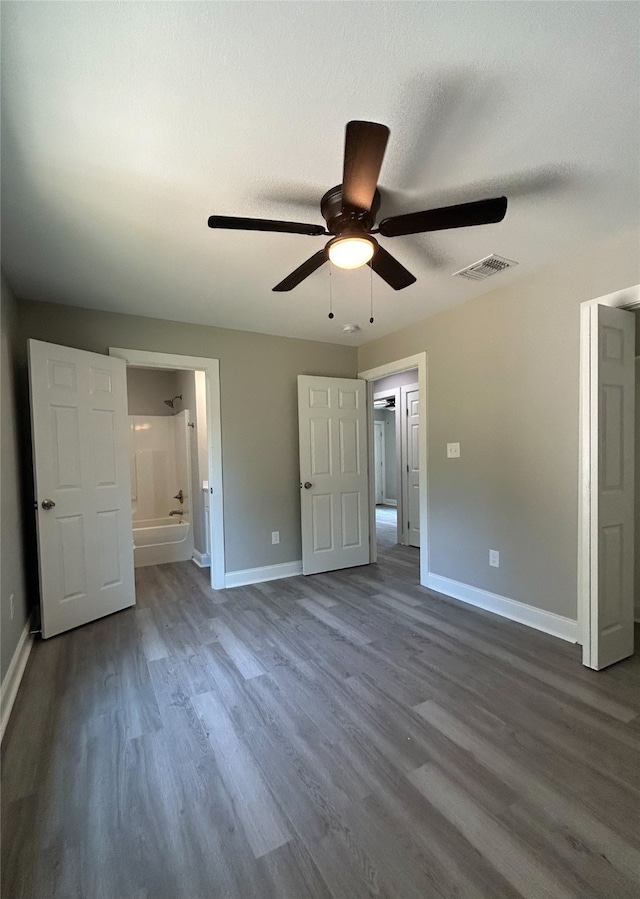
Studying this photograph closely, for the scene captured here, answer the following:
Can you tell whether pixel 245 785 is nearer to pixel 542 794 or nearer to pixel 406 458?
pixel 542 794

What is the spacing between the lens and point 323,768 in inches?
59.2

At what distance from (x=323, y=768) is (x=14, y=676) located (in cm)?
176

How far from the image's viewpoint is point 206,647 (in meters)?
2.49

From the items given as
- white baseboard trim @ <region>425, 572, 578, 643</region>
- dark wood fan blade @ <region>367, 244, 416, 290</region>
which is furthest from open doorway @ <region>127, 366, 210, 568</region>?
dark wood fan blade @ <region>367, 244, 416, 290</region>

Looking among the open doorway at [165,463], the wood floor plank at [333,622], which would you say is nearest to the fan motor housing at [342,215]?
the wood floor plank at [333,622]

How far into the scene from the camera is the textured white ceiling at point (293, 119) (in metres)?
1.07

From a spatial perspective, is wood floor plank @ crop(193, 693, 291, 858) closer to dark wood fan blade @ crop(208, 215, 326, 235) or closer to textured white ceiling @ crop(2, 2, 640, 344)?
dark wood fan blade @ crop(208, 215, 326, 235)

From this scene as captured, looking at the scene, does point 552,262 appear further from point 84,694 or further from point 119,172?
point 84,694

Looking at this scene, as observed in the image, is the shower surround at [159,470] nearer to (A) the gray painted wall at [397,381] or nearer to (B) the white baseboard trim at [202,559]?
(B) the white baseboard trim at [202,559]

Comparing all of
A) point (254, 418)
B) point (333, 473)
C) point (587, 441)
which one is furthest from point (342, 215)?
point (333, 473)

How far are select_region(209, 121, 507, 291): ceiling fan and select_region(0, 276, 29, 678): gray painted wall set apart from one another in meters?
1.79

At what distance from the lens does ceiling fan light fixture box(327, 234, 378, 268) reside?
1.59 m

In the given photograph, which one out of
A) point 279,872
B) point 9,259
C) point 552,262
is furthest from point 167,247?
point 279,872

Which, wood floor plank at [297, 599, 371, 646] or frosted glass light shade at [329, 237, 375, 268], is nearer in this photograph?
frosted glass light shade at [329, 237, 375, 268]
